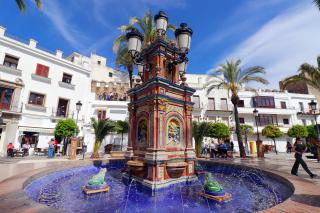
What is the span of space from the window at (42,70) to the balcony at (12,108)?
198 inches

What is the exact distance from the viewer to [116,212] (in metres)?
4.21

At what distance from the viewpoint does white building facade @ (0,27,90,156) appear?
20484 mm

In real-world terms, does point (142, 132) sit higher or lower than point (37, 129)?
lower

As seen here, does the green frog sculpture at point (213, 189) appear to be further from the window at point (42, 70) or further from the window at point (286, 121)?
the window at point (286, 121)

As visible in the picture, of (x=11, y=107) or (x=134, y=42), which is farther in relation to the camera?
(x=11, y=107)

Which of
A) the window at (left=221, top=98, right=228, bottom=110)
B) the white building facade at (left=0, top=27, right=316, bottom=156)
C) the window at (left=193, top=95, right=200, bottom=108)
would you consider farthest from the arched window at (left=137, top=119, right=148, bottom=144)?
the window at (left=221, top=98, right=228, bottom=110)

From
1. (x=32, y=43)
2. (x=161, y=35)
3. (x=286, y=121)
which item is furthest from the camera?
(x=286, y=121)

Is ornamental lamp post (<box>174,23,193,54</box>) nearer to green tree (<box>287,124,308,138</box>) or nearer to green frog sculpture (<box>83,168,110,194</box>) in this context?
green frog sculpture (<box>83,168,110,194</box>)

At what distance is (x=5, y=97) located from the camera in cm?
2066

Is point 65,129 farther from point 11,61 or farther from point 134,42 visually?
point 134,42

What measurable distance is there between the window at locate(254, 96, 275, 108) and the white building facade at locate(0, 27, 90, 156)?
117ft

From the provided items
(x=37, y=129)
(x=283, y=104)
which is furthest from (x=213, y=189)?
(x=283, y=104)

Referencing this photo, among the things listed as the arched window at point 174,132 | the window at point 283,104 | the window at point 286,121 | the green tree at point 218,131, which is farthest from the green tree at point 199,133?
the window at point 283,104

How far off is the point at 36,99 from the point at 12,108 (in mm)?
2875
